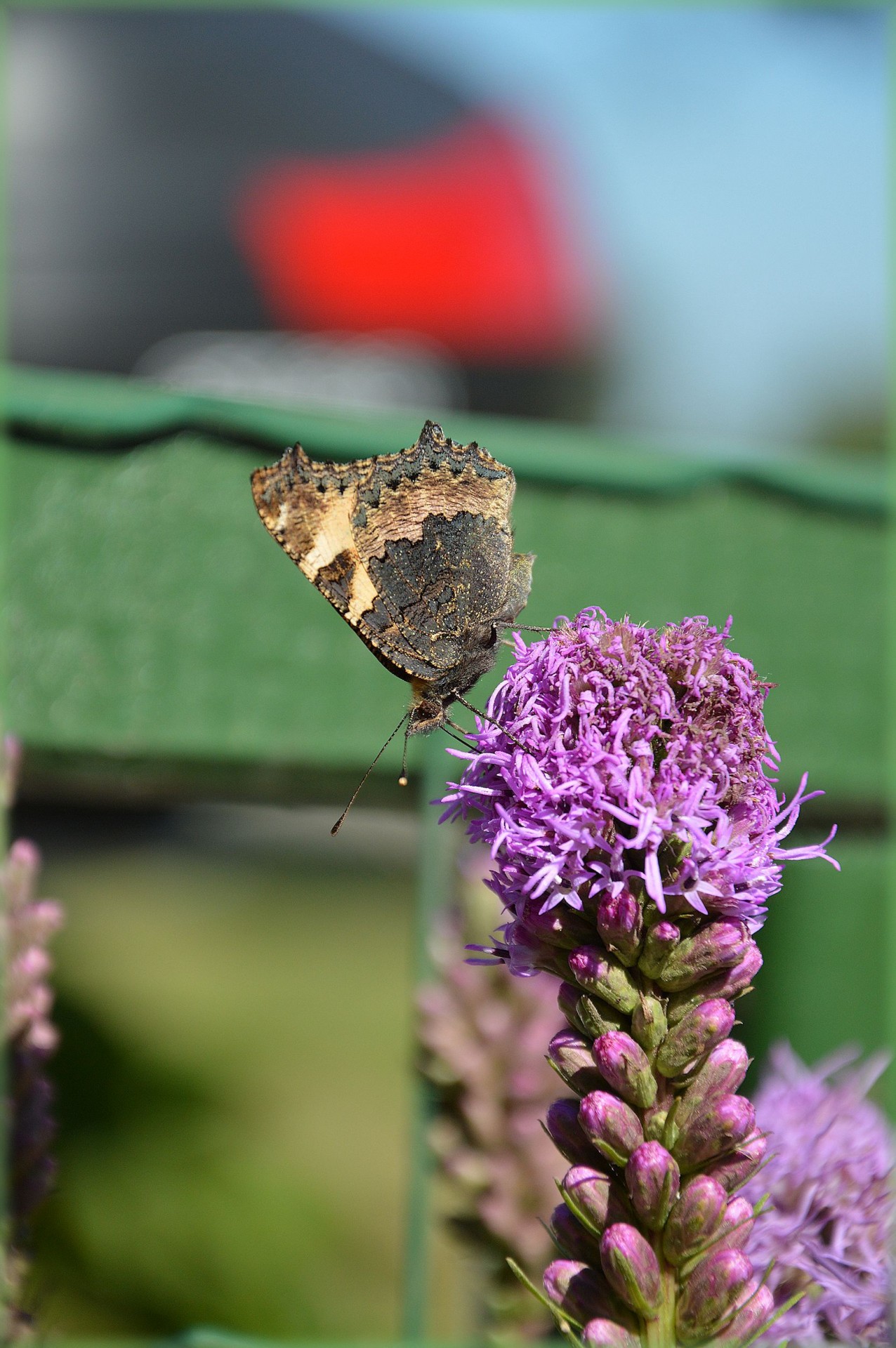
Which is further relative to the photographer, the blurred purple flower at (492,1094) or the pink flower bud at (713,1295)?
the blurred purple flower at (492,1094)

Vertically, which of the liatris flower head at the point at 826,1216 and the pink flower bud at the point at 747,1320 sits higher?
the pink flower bud at the point at 747,1320

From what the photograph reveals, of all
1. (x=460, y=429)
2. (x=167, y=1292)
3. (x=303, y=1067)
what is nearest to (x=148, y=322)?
(x=303, y=1067)

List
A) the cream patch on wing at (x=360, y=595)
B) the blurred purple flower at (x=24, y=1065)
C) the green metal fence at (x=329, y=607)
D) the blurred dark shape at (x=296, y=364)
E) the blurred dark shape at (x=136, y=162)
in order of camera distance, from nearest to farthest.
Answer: the blurred purple flower at (x=24, y=1065) < the cream patch on wing at (x=360, y=595) < the green metal fence at (x=329, y=607) < the blurred dark shape at (x=136, y=162) < the blurred dark shape at (x=296, y=364)

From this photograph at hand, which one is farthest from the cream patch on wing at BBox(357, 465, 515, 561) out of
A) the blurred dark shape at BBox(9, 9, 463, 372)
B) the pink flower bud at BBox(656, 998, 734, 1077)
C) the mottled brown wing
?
the blurred dark shape at BBox(9, 9, 463, 372)

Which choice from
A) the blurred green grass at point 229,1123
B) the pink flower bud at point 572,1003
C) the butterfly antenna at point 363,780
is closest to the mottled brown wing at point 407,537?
the butterfly antenna at point 363,780

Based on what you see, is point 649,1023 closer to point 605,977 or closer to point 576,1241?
point 605,977

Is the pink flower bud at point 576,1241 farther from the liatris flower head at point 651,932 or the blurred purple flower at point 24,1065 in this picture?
the blurred purple flower at point 24,1065

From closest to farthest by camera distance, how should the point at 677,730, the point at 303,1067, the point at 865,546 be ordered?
the point at 677,730 → the point at 865,546 → the point at 303,1067

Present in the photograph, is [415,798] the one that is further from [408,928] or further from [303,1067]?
[408,928]
